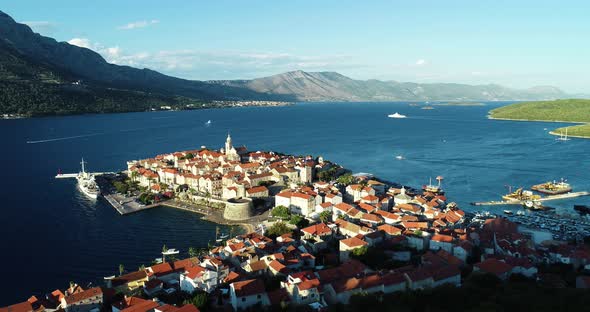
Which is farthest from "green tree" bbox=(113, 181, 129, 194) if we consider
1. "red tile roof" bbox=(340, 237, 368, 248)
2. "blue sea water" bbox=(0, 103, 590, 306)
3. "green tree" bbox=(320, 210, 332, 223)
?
"red tile roof" bbox=(340, 237, 368, 248)

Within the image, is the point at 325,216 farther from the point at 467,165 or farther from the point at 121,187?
the point at 467,165

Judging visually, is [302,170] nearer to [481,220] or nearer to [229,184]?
[229,184]

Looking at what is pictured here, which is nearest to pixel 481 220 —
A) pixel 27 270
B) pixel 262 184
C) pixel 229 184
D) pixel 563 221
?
pixel 563 221

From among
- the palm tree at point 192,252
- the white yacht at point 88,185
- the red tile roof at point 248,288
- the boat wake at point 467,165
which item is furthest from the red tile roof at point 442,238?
the boat wake at point 467,165

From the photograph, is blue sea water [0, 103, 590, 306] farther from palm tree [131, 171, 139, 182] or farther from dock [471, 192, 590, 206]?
palm tree [131, 171, 139, 182]

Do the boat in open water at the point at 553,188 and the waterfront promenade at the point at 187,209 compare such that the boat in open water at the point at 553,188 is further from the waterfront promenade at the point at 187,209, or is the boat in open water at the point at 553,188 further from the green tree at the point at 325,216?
the waterfront promenade at the point at 187,209

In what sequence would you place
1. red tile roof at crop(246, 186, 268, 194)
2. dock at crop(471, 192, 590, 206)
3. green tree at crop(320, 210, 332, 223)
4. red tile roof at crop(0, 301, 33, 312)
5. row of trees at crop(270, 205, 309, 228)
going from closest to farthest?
red tile roof at crop(0, 301, 33, 312)
row of trees at crop(270, 205, 309, 228)
green tree at crop(320, 210, 332, 223)
red tile roof at crop(246, 186, 268, 194)
dock at crop(471, 192, 590, 206)
